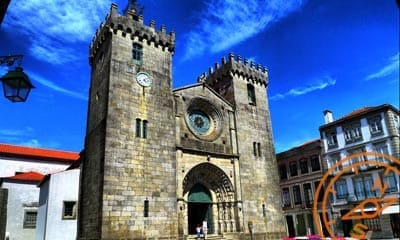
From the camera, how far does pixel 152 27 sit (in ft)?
69.3

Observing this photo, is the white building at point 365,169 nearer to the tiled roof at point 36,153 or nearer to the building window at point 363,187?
the building window at point 363,187

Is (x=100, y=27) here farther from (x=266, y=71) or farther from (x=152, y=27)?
(x=266, y=71)

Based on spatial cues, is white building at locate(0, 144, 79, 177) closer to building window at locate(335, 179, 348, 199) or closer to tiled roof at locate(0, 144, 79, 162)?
tiled roof at locate(0, 144, 79, 162)

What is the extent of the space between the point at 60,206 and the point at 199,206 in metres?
8.66

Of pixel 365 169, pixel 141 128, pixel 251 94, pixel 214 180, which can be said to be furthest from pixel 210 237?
pixel 365 169

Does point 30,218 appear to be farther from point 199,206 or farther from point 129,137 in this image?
point 199,206

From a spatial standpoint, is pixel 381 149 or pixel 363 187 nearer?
pixel 381 149

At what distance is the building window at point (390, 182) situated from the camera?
27111mm

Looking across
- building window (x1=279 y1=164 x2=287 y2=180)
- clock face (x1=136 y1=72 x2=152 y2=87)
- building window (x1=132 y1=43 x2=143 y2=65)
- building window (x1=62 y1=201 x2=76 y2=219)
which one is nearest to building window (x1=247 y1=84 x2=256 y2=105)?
clock face (x1=136 y1=72 x2=152 y2=87)

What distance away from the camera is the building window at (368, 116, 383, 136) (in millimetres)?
29378

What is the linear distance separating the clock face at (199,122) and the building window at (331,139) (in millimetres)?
16979

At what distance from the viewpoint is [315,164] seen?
35.2 m

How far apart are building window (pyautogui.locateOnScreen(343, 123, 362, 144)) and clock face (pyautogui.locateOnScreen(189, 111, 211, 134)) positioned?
55.0 feet

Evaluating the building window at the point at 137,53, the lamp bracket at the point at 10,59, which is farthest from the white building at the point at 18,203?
the lamp bracket at the point at 10,59
